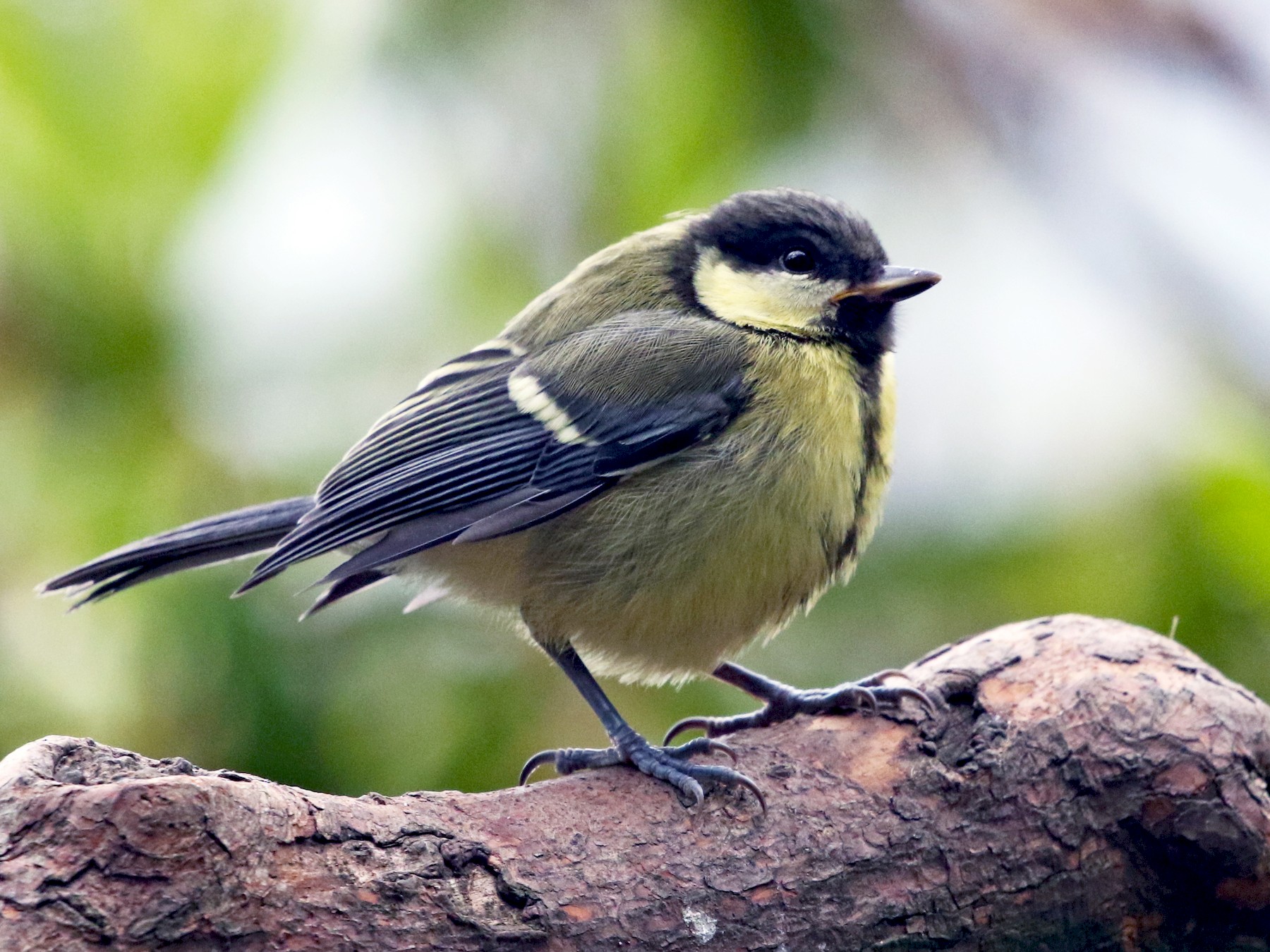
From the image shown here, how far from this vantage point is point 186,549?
6.41ft

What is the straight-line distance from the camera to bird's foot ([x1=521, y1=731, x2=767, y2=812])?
63.3 inches

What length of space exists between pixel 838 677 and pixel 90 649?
138cm

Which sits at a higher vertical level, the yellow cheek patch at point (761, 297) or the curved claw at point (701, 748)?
the yellow cheek patch at point (761, 297)

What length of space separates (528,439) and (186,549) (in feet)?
1.92

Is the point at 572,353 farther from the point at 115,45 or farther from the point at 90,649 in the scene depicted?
the point at 115,45

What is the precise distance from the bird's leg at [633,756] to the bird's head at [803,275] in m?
0.65

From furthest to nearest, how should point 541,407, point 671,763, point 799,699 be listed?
point 541,407 → point 799,699 → point 671,763

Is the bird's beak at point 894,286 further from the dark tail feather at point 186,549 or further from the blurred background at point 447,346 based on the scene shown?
the dark tail feather at point 186,549

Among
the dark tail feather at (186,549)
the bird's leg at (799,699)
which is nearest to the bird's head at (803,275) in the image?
the bird's leg at (799,699)

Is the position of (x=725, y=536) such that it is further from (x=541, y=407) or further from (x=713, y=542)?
(x=541, y=407)

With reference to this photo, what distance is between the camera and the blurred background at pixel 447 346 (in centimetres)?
216

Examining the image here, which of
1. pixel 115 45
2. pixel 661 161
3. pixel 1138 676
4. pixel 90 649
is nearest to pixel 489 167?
pixel 661 161

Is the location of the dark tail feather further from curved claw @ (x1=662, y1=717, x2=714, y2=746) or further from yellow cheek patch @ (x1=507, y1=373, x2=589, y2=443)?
curved claw @ (x1=662, y1=717, x2=714, y2=746)

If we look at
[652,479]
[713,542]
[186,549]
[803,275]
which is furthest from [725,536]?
[186,549]
